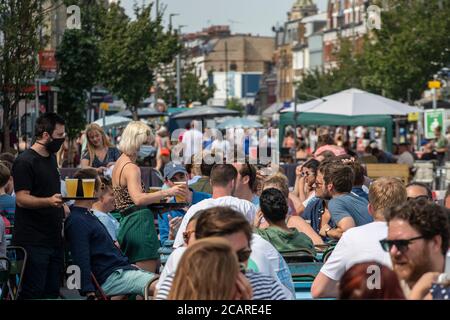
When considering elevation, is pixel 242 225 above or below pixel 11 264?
above

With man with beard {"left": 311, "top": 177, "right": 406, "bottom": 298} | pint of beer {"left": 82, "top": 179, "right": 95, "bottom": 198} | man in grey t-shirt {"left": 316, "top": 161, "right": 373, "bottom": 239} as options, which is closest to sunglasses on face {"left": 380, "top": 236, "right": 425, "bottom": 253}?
man with beard {"left": 311, "top": 177, "right": 406, "bottom": 298}

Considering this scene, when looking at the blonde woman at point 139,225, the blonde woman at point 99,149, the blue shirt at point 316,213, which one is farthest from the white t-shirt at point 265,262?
the blonde woman at point 99,149

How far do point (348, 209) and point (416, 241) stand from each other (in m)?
4.18

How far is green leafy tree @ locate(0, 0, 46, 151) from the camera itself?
65.3 feet

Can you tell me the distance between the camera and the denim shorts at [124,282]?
9.10 m

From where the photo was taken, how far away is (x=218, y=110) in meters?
44.2

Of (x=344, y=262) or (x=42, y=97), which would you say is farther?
(x=42, y=97)

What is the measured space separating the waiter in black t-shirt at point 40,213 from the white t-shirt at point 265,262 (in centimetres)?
216

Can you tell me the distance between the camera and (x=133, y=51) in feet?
164

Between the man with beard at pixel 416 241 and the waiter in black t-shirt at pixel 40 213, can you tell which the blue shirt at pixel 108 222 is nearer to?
the waiter in black t-shirt at pixel 40 213

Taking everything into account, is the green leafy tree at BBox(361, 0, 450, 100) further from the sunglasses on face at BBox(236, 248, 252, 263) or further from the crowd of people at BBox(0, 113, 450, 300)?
the sunglasses on face at BBox(236, 248, 252, 263)
